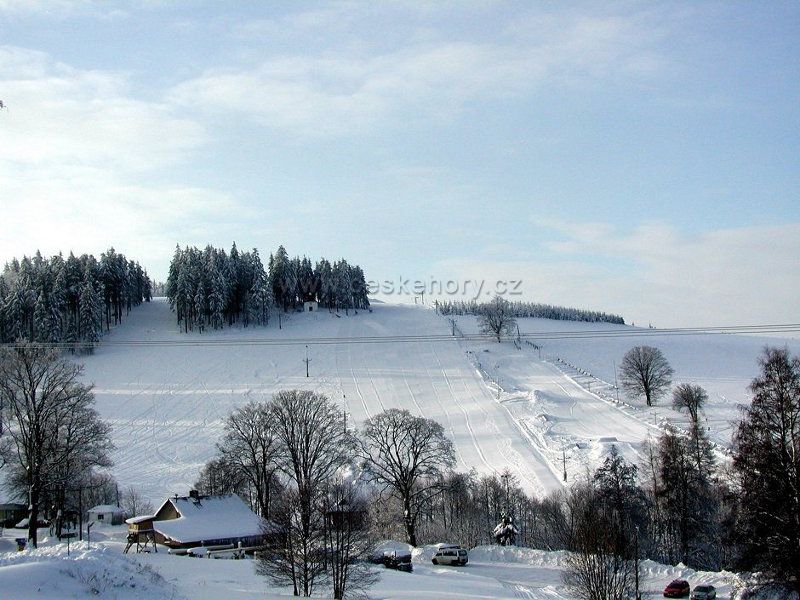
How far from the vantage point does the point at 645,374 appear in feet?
316

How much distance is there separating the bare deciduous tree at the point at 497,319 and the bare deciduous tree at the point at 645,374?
3420 centimetres

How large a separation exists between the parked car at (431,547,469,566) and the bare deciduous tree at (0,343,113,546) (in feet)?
70.3

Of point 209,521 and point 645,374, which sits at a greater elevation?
point 645,374

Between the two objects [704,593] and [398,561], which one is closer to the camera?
[704,593]

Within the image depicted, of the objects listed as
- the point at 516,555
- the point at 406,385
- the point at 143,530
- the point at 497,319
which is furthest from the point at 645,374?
the point at 143,530

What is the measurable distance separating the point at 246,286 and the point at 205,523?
96.6 meters

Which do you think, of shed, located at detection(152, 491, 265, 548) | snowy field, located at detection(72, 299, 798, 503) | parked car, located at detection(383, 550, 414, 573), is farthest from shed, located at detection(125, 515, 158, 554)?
parked car, located at detection(383, 550, 414, 573)

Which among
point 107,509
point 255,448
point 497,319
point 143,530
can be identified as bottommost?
point 107,509

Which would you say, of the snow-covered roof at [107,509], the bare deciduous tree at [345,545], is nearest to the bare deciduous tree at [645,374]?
the snow-covered roof at [107,509]

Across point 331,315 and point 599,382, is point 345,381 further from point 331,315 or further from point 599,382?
point 331,315

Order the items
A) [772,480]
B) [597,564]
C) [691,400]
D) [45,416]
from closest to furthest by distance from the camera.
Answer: [772,480] → [597,564] → [45,416] → [691,400]

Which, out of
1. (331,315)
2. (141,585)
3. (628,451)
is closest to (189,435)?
(628,451)

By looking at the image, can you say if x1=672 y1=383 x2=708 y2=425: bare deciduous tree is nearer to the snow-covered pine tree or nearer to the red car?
the red car

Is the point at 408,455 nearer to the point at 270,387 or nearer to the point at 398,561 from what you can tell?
the point at 398,561
